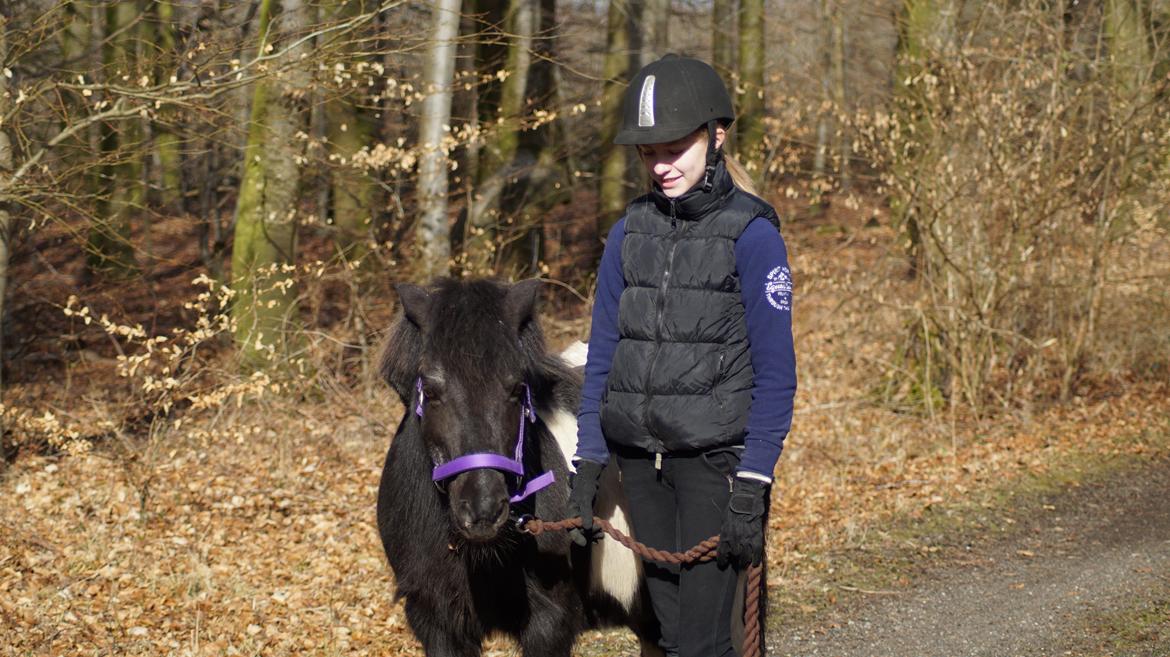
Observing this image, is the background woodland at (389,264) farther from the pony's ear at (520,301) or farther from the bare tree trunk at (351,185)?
the pony's ear at (520,301)

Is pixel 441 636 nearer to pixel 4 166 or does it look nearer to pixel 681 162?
pixel 681 162

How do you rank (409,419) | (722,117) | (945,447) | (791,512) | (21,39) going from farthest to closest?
(945,447) → (791,512) → (21,39) → (409,419) → (722,117)

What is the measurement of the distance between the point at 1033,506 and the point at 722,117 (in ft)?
20.3

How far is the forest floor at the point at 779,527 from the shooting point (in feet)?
19.2

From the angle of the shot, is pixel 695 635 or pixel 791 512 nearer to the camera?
pixel 695 635

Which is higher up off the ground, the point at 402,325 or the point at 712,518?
the point at 402,325

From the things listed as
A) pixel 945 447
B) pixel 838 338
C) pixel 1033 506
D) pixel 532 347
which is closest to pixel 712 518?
pixel 532 347

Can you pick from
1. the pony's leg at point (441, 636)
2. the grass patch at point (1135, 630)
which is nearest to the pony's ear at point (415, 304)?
the pony's leg at point (441, 636)

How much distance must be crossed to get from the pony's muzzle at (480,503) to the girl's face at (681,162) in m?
1.06

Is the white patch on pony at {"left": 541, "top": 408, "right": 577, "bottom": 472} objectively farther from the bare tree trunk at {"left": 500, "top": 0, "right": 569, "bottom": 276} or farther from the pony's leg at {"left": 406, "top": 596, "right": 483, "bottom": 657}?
the bare tree trunk at {"left": 500, "top": 0, "right": 569, "bottom": 276}

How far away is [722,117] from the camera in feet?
11.0

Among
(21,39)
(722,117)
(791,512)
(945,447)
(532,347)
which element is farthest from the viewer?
(945,447)

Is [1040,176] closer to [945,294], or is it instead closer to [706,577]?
[945,294]

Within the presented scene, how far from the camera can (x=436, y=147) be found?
9.80 metres
